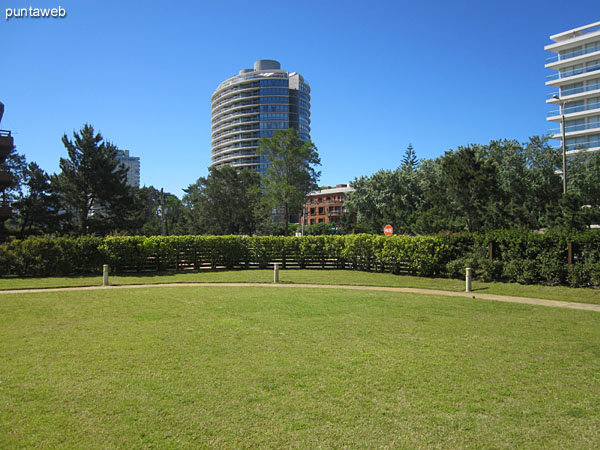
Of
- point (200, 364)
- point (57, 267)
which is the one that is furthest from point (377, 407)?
point (57, 267)

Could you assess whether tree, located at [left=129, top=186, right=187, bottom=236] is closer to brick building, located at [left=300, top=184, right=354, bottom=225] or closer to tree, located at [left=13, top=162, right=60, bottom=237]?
tree, located at [left=13, top=162, right=60, bottom=237]

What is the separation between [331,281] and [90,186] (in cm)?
3213

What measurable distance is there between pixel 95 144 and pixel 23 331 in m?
38.5

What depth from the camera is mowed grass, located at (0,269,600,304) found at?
47.5 ft

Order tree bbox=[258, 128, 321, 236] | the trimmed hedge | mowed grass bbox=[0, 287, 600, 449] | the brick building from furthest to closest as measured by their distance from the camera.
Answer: the brick building < tree bbox=[258, 128, 321, 236] < the trimmed hedge < mowed grass bbox=[0, 287, 600, 449]

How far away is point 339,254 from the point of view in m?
24.3

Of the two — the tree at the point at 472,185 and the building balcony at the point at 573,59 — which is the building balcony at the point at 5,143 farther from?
the building balcony at the point at 573,59

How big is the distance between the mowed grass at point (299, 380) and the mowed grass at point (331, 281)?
4.24m

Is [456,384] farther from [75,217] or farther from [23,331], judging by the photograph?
[75,217]

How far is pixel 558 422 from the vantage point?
4508 mm

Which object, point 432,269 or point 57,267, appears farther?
point 57,267

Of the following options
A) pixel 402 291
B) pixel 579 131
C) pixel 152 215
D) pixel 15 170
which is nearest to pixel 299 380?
pixel 402 291

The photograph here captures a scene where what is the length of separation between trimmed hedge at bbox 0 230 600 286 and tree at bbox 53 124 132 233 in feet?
70.6

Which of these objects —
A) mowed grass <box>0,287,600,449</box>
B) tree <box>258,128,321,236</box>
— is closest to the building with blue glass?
tree <box>258,128,321,236</box>
